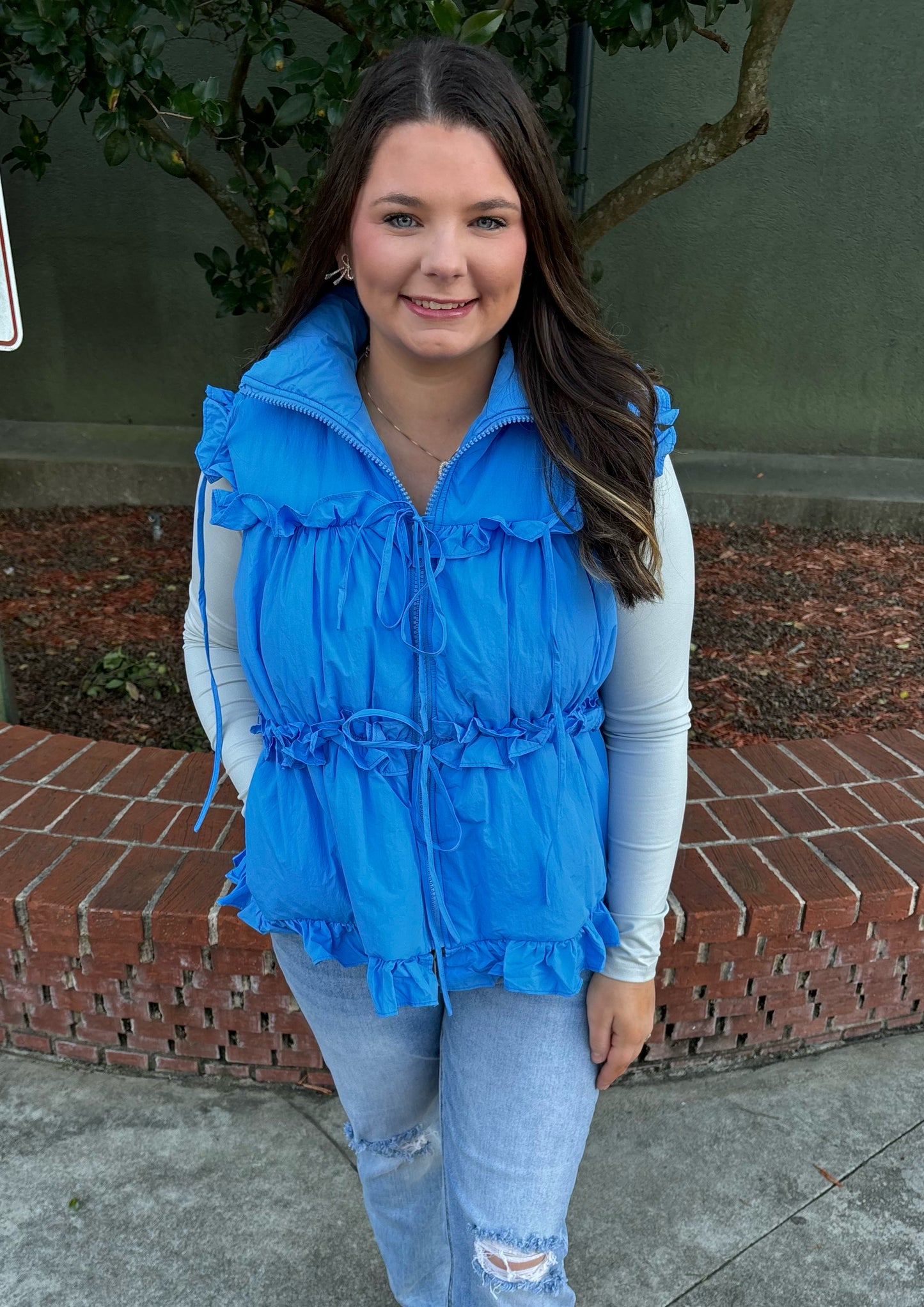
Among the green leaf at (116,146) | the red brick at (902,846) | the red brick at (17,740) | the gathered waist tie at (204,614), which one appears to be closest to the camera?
the gathered waist tie at (204,614)

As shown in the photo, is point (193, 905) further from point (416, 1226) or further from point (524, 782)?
point (524, 782)

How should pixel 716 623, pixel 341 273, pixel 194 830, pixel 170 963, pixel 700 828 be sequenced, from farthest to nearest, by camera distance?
pixel 716 623 → pixel 700 828 → pixel 194 830 → pixel 170 963 → pixel 341 273

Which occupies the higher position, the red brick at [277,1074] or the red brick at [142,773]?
the red brick at [142,773]

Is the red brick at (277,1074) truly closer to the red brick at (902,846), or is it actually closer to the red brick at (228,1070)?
the red brick at (228,1070)

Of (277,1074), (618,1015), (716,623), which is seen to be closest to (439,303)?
(618,1015)

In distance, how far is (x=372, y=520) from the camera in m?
1.38

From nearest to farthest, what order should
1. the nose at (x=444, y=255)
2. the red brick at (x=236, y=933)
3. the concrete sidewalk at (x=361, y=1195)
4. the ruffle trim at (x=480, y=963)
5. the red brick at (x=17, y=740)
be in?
the nose at (x=444, y=255), the ruffle trim at (x=480, y=963), the concrete sidewalk at (x=361, y=1195), the red brick at (x=236, y=933), the red brick at (x=17, y=740)

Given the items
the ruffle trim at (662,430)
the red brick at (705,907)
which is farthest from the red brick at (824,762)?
the ruffle trim at (662,430)

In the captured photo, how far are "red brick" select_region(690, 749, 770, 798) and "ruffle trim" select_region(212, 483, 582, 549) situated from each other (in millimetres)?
1603

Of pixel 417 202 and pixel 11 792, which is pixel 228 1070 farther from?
pixel 417 202

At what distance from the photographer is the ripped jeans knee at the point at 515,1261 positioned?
1519 mm

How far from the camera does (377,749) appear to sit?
1.39m

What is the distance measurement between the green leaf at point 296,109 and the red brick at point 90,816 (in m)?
1.66

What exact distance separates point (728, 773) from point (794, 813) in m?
0.24
